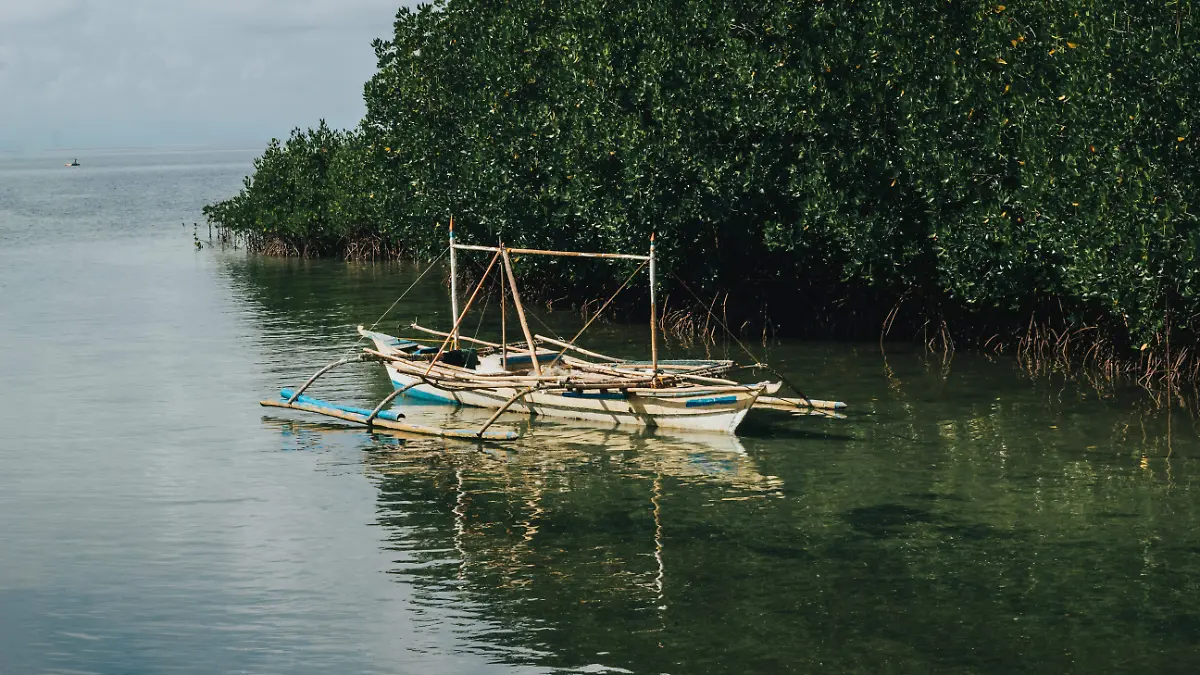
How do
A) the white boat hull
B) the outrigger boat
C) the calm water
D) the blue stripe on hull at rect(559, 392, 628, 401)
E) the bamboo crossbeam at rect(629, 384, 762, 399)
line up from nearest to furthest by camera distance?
the calm water < the bamboo crossbeam at rect(629, 384, 762, 399) < the white boat hull < the outrigger boat < the blue stripe on hull at rect(559, 392, 628, 401)

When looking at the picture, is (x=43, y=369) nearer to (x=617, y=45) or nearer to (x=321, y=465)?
(x=321, y=465)

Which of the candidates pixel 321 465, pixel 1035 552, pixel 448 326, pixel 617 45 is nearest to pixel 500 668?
pixel 1035 552

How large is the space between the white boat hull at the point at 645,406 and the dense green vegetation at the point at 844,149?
24.3 ft

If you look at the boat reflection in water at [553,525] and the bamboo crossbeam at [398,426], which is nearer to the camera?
the boat reflection in water at [553,525]

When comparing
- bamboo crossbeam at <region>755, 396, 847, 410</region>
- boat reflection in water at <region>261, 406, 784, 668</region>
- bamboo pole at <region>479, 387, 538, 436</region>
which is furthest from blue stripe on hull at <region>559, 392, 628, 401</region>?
bamboo crossbeam at <region>755, 396, 847, 410</region>

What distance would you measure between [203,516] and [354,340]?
17489mm

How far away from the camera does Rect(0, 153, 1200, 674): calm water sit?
48.2 feet

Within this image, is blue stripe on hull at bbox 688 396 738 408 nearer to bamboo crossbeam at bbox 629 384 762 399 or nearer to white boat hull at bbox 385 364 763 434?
white boat hull at bbox 385 364 763 434

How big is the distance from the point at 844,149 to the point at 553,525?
15.4 meters

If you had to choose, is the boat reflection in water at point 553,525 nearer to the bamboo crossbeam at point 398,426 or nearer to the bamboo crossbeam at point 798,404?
the bamboo crossbeam at point 398,426

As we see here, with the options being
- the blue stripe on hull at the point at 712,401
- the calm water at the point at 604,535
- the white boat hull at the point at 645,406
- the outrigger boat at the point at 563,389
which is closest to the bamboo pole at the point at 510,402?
the outrigger boat at the point at 563,389

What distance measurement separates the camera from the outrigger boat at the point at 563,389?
24609mm

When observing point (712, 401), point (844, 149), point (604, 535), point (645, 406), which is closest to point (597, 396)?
point (645, 406)

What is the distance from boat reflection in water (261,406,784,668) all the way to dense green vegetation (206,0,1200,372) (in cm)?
840
